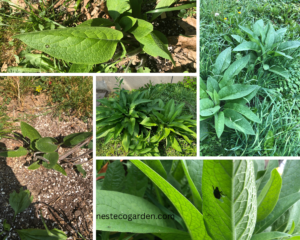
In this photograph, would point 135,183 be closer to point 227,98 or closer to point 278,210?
point 278,210

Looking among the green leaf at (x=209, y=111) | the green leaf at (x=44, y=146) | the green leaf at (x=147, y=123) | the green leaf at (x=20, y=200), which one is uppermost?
the green leaf at (x=209, y=111)

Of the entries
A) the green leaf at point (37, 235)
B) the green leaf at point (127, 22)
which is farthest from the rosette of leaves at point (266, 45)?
the green leaf at point (37, 235)

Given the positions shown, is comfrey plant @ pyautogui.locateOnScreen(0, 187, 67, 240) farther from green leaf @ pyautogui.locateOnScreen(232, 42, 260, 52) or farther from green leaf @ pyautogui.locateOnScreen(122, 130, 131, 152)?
green leaf @ pyautogui.locateOnScreen(232, 42, 260, 52)

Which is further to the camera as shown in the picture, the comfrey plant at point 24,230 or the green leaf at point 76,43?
the comfrey plant at point 24,230

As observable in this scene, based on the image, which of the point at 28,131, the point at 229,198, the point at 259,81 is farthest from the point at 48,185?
the point at 259,81

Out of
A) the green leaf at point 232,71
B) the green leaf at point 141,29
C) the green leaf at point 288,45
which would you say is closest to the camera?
the green leaf at point 141,29

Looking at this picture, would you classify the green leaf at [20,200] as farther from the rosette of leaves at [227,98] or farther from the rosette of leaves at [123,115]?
the rosette of leaves at [227,98]

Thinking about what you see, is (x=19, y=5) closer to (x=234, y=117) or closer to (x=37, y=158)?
(x=37, y=158)

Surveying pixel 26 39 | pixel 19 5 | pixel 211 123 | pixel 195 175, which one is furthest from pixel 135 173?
pixel 19 5

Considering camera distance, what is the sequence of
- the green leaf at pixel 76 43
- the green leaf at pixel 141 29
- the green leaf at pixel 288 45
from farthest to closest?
1. the green leaf at pixel 288 45
2. the green leaf at pixel 141 29
3. the green leaf at pixel 76 43
